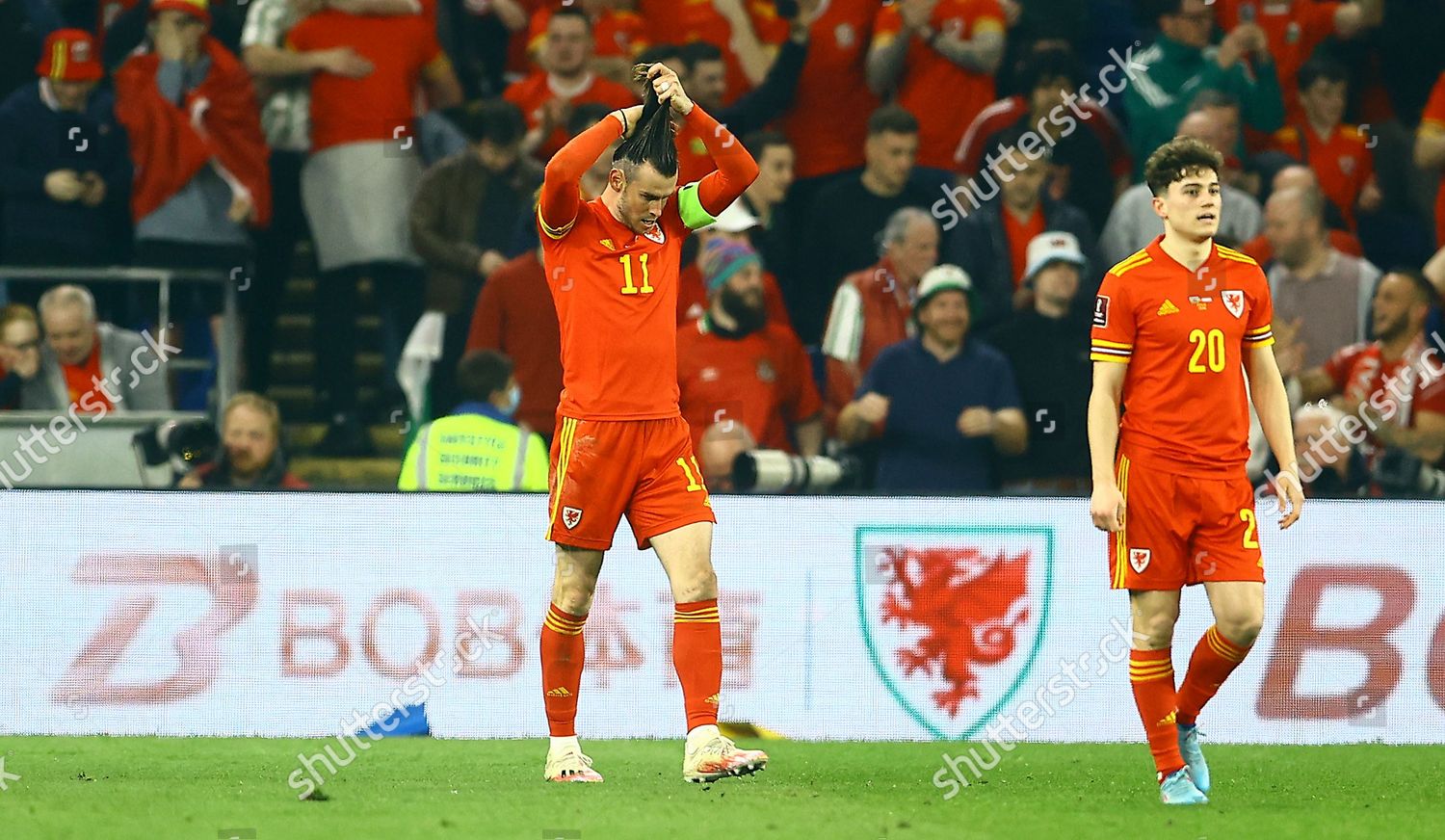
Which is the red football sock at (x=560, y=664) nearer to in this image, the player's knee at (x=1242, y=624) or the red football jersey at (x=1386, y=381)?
the player's knee at (x=1242, y=624)

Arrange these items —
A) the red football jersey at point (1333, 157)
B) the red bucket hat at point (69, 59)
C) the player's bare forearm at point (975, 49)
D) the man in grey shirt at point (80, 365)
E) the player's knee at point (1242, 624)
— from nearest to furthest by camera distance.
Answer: the player's knee at point (1242, 624) → the man in grey shirt at point (80, 365) → the red bucket hat at point (69, 59) → the player's bare forearm at point (975, 49) → the red football jersey at point (1333, 157)

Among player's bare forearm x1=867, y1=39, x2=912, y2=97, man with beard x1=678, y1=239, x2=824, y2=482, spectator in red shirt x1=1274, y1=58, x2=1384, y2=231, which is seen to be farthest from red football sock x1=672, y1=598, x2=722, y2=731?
spectator in red shirt x1=1274, y1=58, x2=1384, y2=231

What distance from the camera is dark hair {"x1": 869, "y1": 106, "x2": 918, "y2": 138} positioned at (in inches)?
445

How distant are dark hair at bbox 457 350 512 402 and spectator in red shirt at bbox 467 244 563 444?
0.92m

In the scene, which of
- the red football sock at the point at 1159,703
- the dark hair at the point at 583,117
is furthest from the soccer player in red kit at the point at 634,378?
the dark hair at the point at 583,117

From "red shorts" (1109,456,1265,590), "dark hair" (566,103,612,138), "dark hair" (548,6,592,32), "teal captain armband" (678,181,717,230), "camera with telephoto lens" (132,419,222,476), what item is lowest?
"camera with telephoto lens" (132,419,222,476)

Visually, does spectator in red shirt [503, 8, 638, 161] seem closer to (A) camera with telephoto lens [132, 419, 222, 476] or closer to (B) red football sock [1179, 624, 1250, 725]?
(A) camera with telephoto lens [132, 419, 222, 476]

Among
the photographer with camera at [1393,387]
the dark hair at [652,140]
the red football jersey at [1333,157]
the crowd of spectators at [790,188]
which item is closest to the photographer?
the dark hair at [652,140]

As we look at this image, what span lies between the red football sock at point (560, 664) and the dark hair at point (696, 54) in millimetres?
5499

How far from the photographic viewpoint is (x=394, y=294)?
11672mm

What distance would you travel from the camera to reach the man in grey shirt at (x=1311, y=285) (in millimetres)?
10984

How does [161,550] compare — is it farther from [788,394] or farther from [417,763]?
[788,394]

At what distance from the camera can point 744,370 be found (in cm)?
1048

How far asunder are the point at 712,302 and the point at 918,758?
3.34 metres
